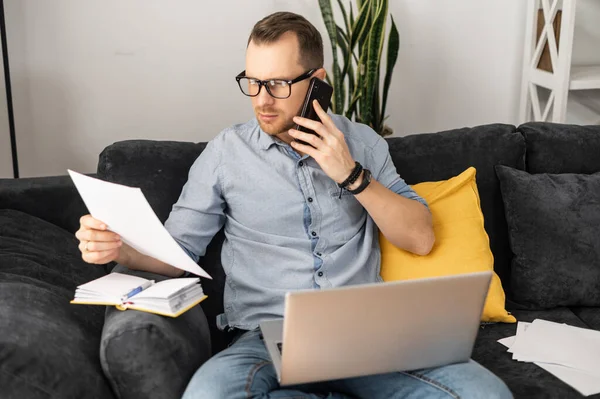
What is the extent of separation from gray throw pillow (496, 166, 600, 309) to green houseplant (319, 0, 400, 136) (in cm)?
71

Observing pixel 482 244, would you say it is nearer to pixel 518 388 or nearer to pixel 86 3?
pixel 518 388

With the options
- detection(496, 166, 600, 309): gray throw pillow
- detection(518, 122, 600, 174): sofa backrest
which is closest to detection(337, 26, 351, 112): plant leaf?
detection(518, 122, 600, 174): sofa backrest

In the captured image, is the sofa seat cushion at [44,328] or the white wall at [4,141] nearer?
the sofa seat cushion at [44,328]

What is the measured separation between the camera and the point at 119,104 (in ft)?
9.27

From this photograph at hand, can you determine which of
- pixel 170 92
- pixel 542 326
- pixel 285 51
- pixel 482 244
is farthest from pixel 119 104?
pixel 542 326

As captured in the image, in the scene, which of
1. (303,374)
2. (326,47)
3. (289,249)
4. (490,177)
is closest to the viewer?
(303,374)

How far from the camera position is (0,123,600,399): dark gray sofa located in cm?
154

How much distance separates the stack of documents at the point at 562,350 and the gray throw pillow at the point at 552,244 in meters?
0.13

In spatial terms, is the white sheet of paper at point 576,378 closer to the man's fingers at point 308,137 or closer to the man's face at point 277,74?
the man's fingers at point 308,137

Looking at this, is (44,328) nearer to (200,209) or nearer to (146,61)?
(200,209)

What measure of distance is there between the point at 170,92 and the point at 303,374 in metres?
1.65

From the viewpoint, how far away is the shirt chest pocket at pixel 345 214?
1916 mm

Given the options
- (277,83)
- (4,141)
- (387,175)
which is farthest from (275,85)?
(4,141)

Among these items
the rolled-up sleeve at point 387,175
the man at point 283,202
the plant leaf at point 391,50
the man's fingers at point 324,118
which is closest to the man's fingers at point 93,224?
the man at point 283,202
